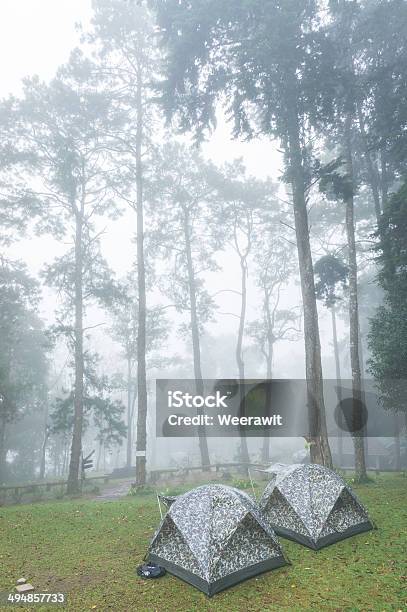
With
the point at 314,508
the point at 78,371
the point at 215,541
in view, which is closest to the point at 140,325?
the point at 78,371

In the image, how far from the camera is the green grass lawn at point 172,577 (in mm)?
6285

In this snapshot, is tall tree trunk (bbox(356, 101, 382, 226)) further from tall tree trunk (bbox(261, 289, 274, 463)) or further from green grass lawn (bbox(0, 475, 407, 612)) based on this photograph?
tall tree trunk (bbox(261, 289, 274, 463))

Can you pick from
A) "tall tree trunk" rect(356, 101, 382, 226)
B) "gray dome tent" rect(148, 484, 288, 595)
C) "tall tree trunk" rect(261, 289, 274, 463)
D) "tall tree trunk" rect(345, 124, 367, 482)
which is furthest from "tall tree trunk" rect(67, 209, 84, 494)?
"tall tree trunk" rect(261, 289, 274, 463)

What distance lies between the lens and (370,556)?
7.62 m

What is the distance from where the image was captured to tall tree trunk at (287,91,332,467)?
12406mm

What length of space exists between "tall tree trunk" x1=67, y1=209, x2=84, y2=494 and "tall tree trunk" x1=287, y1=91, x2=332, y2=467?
10.6 metres

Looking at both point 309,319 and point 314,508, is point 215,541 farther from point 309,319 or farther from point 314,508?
point 309,319

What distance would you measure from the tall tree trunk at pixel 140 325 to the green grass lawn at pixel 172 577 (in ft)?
19.5

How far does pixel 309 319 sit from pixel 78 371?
35.9 feet

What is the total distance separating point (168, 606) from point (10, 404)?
16.1 metres

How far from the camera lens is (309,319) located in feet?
43.1

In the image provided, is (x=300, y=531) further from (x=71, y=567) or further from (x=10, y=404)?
(x=10, y=404)

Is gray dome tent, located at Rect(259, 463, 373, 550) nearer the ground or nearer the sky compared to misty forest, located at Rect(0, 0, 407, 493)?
nearer the ground

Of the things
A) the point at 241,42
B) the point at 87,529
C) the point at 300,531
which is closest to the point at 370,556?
the point at 300,531
